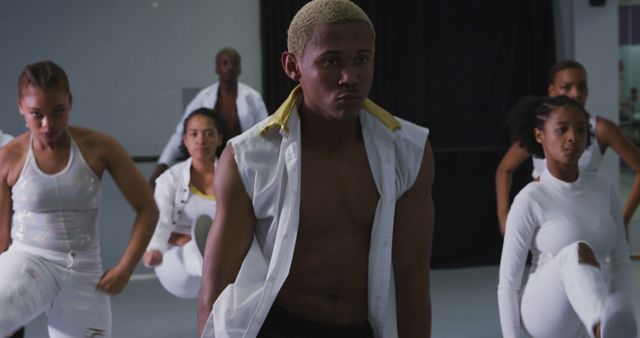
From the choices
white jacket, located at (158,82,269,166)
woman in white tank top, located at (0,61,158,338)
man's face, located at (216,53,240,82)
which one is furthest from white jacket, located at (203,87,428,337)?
man's face, located at (216,53,240,82)

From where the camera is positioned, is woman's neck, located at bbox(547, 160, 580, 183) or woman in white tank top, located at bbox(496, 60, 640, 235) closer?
woman's neck, located at bbox(547, 160, 580, 183)

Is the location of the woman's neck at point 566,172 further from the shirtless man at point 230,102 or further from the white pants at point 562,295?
the shirtless man at point 230,102

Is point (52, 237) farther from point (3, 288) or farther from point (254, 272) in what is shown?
point (254, 272)

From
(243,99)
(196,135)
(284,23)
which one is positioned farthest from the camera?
(284,23)

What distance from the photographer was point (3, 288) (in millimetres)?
2938

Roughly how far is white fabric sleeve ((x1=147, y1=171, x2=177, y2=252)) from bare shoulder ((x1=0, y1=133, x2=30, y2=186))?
101cm

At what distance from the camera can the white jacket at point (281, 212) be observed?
76.7 inches

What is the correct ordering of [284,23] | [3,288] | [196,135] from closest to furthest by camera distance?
[3,288] < [196,135] < [284,23]

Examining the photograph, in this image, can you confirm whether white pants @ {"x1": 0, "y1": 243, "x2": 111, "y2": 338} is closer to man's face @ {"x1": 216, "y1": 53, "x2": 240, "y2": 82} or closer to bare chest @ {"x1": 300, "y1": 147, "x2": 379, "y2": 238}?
bare chest @ {"x1": 300, "y1": 147, "x2": 379, "y2": 238}

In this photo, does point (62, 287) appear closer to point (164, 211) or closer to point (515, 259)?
point (164, 211)

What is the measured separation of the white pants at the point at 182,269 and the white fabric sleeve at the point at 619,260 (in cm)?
183

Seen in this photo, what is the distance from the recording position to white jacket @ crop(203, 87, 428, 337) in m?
1.95

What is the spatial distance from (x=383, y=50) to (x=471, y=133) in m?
0.96

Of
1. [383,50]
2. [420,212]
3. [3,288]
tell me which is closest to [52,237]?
[3,288]
